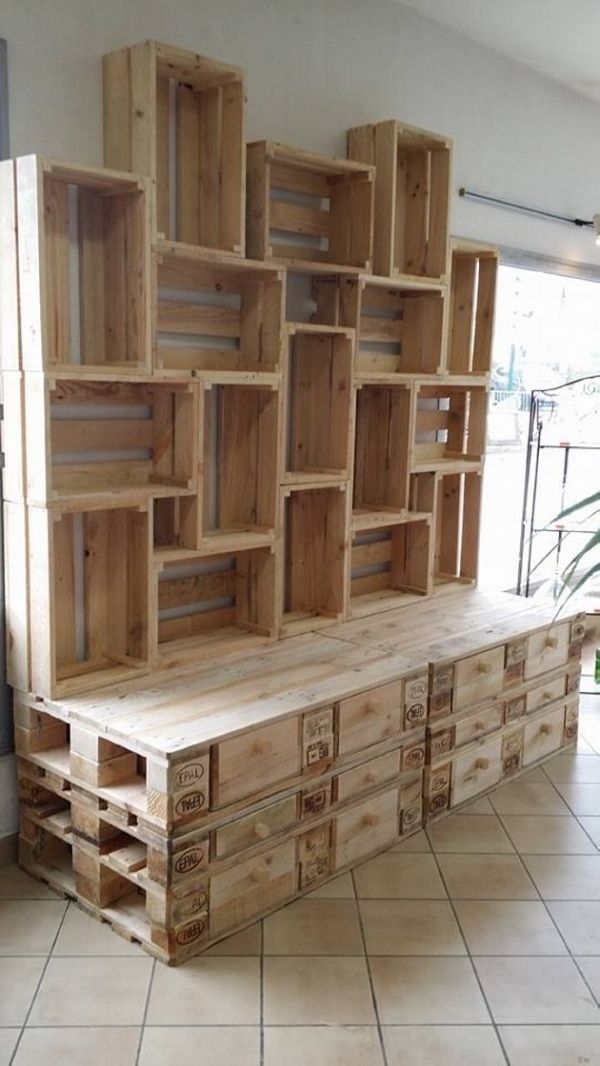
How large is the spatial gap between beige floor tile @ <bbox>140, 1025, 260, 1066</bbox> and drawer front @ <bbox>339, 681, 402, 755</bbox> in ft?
→ 2.55

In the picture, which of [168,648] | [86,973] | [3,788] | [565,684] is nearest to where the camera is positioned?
[86,973]

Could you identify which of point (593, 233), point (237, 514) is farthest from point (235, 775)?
point (593, 233)

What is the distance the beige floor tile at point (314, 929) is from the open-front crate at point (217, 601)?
77cm

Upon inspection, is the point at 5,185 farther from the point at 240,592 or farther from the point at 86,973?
the point at 86,973

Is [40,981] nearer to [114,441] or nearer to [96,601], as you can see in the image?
[96,601]

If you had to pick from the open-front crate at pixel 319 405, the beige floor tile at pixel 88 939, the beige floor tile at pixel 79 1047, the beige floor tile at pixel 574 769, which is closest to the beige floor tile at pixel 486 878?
the beige floor tile at pixel 574 769

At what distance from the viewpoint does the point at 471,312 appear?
3807 millimetres

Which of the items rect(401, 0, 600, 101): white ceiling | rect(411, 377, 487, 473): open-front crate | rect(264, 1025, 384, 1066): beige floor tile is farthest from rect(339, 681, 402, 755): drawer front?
rect(401, 0, 600, 101): white ceiling

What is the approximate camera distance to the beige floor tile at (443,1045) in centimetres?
200

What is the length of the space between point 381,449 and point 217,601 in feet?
2.87

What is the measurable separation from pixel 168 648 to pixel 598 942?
55.4 inches

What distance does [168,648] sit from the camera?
2.87 m

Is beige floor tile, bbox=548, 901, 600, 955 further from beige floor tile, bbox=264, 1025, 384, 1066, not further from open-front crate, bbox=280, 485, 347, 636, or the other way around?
open-front crate, bbox=280, 485, 347, 636

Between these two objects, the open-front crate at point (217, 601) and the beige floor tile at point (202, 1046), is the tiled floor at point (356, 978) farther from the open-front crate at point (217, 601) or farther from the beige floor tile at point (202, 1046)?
the open-front crate at point (217, 601)
